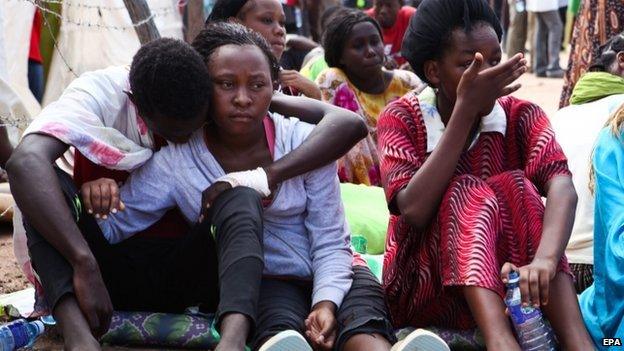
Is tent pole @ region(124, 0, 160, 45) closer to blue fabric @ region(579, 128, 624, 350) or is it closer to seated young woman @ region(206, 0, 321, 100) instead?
seated young woman @ region(206, 0, 321, 100)

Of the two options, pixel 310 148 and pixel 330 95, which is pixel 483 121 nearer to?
pixel 310 148

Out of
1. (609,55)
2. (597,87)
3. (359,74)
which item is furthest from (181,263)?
(359,74)

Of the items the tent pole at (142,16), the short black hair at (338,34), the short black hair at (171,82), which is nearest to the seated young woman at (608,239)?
the short black hair at (171,82)

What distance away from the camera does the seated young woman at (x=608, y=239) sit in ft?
11.4

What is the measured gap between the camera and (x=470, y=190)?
344 centimetres

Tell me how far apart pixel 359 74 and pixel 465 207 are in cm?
302

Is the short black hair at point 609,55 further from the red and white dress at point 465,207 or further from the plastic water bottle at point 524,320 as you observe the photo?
the plastic water bottle at point 524,320

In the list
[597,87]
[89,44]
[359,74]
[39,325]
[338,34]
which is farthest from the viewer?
[89,44]

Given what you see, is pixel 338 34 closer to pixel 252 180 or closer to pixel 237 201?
pixel 252 180

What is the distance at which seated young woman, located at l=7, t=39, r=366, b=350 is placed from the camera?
3281mm

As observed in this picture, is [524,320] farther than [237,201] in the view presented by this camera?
No

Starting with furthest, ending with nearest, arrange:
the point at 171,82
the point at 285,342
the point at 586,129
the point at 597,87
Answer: the point at 597,87
the point at 586,129
the point at 171,82
the point at 285,342

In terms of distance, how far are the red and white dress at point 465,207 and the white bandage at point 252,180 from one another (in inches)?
15.5

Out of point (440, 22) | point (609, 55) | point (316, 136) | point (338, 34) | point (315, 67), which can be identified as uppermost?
point (440, 22)
